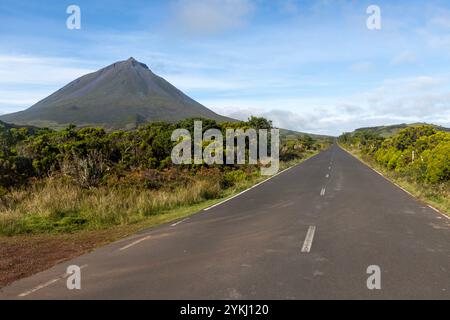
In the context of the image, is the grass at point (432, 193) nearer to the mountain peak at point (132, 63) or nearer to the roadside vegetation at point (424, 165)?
the roadside vegetation at point (424, 165)

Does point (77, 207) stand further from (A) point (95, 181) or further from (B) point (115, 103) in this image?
(B) point (115, 103)

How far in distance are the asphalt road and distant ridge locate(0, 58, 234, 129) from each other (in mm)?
84944

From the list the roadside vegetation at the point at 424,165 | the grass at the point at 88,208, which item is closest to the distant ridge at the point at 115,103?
the roadside vegetation at the point at 424,165

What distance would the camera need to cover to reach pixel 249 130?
3578 cm

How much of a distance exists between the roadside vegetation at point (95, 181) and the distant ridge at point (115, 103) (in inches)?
2743

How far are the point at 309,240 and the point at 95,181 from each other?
11.3m

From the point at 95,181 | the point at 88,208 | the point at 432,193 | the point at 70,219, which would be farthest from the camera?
the point at 95,181

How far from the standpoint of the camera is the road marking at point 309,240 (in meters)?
7.27

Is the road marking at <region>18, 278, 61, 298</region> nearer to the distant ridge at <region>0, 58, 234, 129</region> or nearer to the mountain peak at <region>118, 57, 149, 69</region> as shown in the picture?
the distant ridge at <region>0, 58, 234, 129</region>

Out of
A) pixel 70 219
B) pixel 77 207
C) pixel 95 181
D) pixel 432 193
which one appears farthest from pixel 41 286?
pixel 432 193

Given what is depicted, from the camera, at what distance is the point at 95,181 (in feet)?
55.1

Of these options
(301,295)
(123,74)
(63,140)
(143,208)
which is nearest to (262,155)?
(63,140)

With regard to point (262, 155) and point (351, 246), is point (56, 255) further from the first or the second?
point (262, 155)

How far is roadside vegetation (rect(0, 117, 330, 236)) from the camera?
11062 mm
